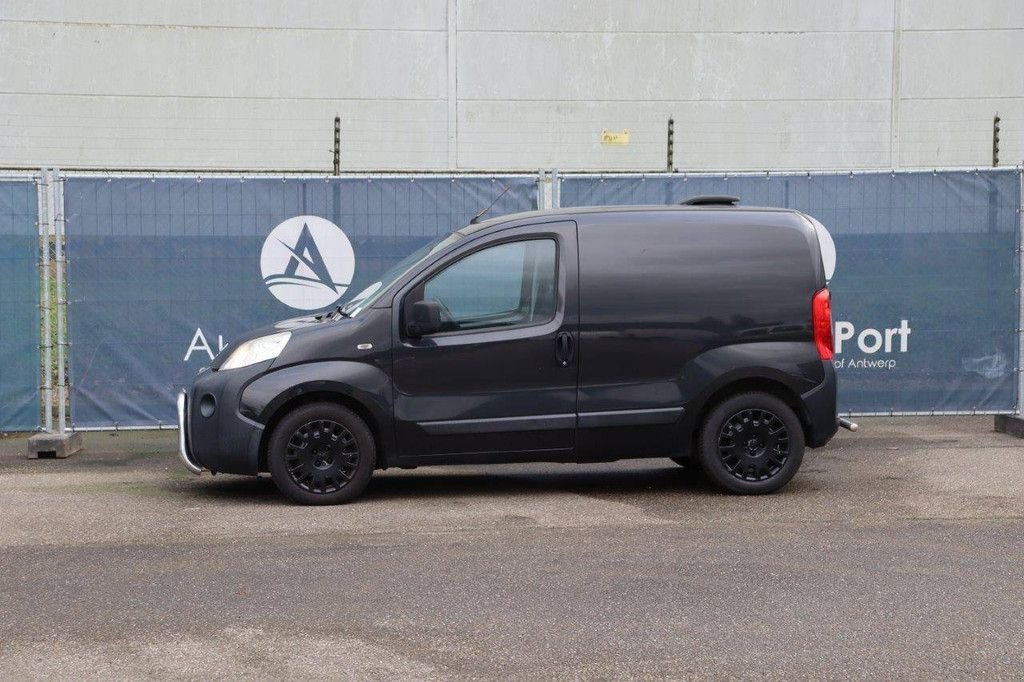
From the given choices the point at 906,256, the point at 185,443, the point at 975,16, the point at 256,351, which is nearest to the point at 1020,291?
the point at 906,256

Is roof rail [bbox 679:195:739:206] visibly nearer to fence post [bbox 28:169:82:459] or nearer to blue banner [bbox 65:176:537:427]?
blue banner [bbox 65:176:537:427]

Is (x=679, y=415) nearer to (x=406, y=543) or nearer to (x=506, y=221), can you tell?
(x=506, y=221)

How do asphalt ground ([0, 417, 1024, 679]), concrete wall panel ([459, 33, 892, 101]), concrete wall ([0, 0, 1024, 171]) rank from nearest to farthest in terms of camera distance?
asphalt ground ([0, 417, 1024, 679]), concrete wall ([0, 0, 1024, 171]), concrete wall panel ([459, 33, 892, 101])

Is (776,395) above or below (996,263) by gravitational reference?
below

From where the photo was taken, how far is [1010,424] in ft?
35.2

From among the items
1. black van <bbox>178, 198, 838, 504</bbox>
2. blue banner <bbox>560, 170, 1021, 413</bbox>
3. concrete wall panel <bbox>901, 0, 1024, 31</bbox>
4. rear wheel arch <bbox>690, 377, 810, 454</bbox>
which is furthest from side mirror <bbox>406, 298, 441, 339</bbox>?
concrete wall panel <bbox>901, 0, 1024, 31</bbox>

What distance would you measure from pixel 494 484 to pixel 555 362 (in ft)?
3.89

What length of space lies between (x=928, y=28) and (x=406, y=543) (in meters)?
17.6

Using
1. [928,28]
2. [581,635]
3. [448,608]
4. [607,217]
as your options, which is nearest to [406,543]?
[448,608]

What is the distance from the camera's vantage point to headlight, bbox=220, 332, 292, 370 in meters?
7.88

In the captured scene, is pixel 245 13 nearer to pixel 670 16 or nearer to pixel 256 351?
pixel 670 16

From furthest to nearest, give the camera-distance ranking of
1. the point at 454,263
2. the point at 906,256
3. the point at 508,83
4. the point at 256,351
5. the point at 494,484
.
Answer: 1. the point at 508,83
2. the point at 906,256
3. the point at 494,484
4. the point at 454,263
5. the point at 256,351

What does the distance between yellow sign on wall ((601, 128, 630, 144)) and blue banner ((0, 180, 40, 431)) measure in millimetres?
12452

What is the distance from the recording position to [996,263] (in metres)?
10.5
